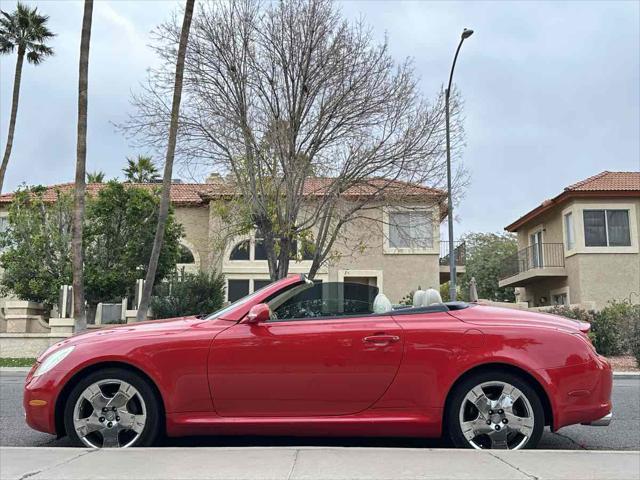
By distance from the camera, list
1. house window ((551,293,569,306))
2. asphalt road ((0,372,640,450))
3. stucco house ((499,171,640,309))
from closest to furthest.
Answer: asphalt road ((0,372,640,450)) < stucco house ((499,171,640,309)) < house window ((551,293,569,306))

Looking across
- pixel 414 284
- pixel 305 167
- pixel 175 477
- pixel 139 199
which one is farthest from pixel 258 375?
pixel 414 284

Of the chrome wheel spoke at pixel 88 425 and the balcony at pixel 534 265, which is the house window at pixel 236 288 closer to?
the balcony at pixel 534 265

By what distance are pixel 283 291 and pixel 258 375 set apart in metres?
0.77

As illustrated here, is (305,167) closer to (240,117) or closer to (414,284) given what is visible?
(240,117)

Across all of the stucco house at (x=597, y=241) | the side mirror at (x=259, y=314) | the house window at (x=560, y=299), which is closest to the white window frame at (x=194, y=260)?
the stucco house at (x=597, y=241)

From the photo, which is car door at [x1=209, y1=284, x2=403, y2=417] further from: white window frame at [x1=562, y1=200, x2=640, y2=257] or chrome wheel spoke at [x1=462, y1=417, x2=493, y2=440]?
white window frame at [x1=562, y1=200, x2=640, y2=257]

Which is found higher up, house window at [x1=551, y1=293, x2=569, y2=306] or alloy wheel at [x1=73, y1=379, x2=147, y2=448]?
A: house window at [x1=551, y1=293, x2=569, y2=306]

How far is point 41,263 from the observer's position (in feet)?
75.9

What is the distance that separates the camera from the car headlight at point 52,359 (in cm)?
477

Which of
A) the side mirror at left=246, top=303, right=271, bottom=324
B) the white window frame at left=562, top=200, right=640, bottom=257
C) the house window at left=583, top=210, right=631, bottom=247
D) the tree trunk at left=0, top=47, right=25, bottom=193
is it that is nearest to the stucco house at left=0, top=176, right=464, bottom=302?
the tree trunk at left=0, top=47, right=25, bottom=193

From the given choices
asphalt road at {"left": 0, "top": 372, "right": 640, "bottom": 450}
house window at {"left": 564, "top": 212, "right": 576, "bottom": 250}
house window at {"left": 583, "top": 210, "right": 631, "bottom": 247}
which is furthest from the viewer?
house window at {"left": 564, "top": 212, "right": 576, "bottom": 250}

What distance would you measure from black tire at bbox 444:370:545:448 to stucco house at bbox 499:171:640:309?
21.4 m

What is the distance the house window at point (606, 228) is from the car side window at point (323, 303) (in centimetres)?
2323

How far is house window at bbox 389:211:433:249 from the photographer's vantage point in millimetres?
21875
